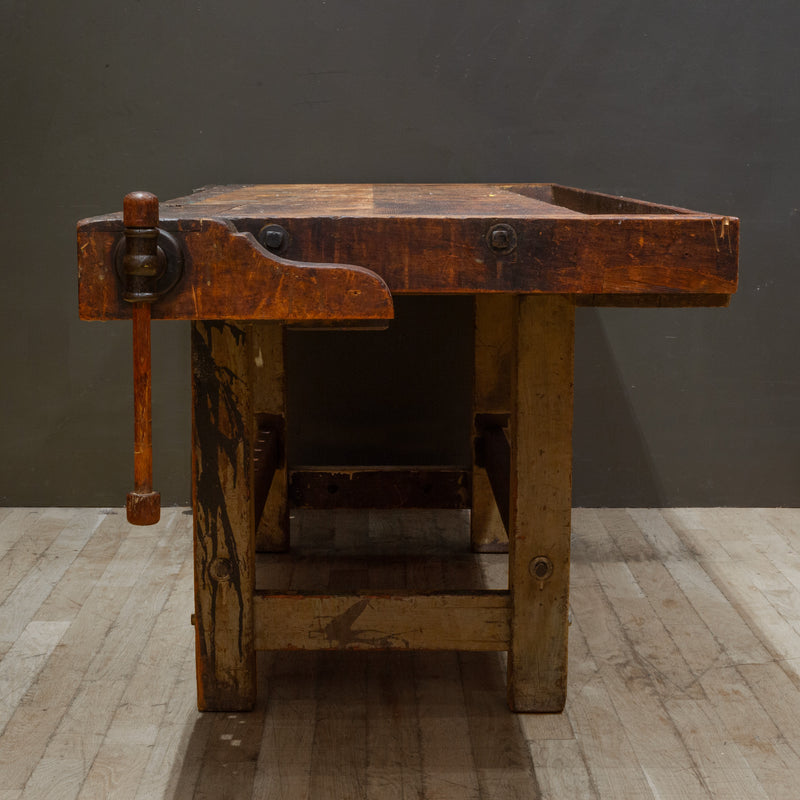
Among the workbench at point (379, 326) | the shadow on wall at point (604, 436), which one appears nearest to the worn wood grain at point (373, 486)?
the workbench at point (379, 326)

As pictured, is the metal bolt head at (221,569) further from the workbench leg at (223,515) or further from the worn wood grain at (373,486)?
the worn wood grain at (373,486)

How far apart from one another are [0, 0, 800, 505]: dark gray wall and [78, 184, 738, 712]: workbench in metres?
0.35

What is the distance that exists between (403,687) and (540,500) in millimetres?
456

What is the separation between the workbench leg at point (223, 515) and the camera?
175cm

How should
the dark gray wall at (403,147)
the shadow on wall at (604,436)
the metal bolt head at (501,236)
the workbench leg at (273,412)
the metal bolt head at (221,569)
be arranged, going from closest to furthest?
the metal bolt head at (501,236) < the metal bolt head at (221,569) < the workbench leg at (273,412) < the dark gray wall at (403,147) < the shadow on wall at (604,436)

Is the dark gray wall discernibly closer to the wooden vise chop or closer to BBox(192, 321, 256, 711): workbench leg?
BBox(192, 321, 256, 711): workbench leg

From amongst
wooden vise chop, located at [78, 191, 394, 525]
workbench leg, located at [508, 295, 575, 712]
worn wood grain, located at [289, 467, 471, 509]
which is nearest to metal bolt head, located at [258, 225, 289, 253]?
wooden vise chop, located at [78, 191, 394, 525]

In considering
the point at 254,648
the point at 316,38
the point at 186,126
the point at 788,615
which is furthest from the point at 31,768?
the point at 316,38

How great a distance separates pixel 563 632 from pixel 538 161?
149 cm

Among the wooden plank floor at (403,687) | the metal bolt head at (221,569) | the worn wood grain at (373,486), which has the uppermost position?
the metal bolt head at (221,569)

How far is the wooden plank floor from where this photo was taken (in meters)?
1.68

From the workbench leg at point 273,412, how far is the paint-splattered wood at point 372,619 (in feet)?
2.19

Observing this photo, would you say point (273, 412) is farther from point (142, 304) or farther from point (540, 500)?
point (142, 304)

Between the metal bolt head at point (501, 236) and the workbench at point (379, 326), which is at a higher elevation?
the metal bolt head at point (501, 236)
